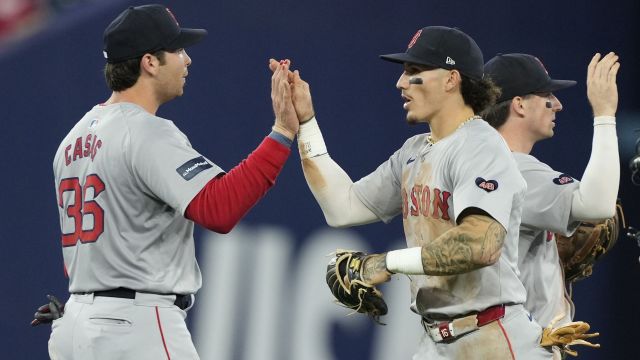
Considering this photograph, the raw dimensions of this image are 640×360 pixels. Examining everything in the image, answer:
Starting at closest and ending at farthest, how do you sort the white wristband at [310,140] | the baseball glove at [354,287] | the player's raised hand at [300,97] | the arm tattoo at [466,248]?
the arm tattoo at [466,248]
the baseball glove at [354,287]
the player's raised hand at [300,97]
the white wristband at [310,140]

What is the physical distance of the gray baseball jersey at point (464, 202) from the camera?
133 inches

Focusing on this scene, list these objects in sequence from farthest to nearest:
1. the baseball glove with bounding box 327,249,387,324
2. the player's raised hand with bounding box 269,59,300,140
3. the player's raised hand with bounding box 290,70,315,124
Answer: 1. the player's raised hand with bounding box 290,70,315,124
2. the player's raised hand with bounding box 269,59,300,140
3. the baseball glove with bounding box 327,249,387,324

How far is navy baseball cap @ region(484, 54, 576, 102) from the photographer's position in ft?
14.6

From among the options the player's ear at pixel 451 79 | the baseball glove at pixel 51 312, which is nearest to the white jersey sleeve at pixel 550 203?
the player's ear at pixel 451 79

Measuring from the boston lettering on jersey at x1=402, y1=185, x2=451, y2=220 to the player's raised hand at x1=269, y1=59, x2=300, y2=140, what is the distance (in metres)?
0.44

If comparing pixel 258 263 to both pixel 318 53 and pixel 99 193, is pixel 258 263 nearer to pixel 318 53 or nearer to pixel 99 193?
pixel 318 53

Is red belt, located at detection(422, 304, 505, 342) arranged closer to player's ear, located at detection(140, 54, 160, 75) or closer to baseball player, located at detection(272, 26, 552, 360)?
baseball player, located at detection(272, 26, 552, 360)

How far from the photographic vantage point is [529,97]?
4484mm

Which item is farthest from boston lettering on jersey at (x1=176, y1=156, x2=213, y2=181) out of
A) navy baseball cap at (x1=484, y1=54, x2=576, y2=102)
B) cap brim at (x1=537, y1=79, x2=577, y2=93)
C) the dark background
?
the dark background

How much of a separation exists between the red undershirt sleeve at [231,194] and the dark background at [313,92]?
242 cm

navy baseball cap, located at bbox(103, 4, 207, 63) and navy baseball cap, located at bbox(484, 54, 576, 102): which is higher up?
navy baseball cap, located at bbox(103, 4, 207, 63)

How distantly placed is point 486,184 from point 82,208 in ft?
4.21

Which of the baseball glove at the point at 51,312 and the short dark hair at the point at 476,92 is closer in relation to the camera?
the short dark hair at the point at 476,92

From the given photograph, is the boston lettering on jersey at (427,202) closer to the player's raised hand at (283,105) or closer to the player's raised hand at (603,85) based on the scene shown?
the player's raised hand at (283,105)
